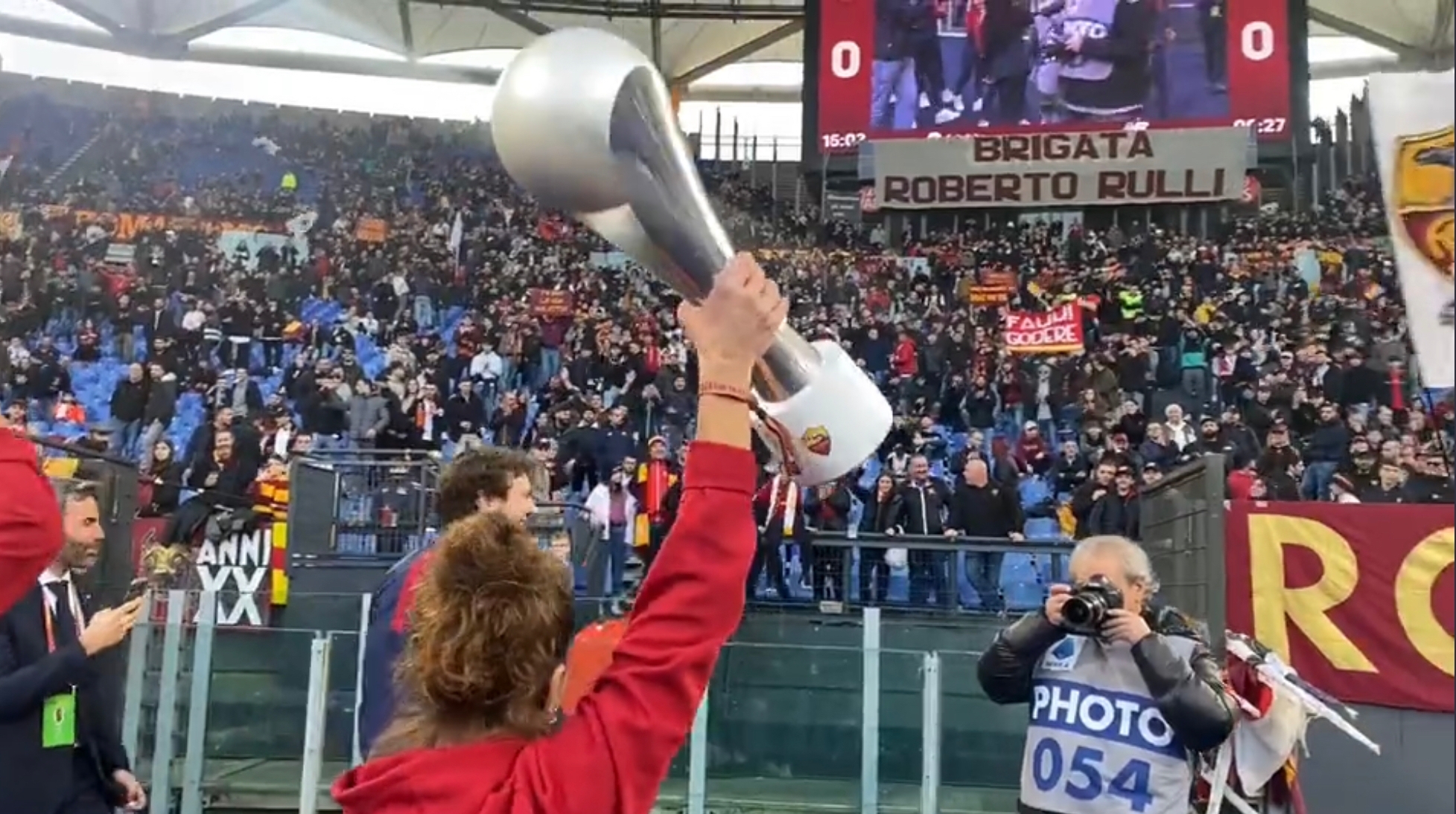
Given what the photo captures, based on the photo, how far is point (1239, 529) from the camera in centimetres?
596

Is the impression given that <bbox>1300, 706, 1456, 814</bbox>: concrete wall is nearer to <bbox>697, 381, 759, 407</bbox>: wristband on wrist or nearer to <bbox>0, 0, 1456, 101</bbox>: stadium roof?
<bbox>697, 381, 759, 407</bbox>: wristband on wrist

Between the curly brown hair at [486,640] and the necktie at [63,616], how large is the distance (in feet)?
6.57

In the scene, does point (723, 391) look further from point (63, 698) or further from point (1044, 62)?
point (1044, 62)

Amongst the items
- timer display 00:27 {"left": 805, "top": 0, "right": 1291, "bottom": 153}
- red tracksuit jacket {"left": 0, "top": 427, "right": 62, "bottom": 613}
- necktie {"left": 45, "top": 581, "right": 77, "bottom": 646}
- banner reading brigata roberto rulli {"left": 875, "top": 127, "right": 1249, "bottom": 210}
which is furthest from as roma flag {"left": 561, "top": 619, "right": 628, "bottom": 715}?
banner reading brigata roberto rulli {"left": 875, "top": 127, "right": 1249, "bottom": 210}

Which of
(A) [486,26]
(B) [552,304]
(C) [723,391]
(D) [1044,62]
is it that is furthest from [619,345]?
(C) [723,391]

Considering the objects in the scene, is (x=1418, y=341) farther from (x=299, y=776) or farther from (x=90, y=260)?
(x=90, y=260)

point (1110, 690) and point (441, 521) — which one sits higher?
point (441, 521)

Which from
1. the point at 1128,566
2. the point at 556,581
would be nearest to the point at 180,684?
the point at 1128,566

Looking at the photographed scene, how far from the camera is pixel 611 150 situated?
5.46 ft

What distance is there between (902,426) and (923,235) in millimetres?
9421

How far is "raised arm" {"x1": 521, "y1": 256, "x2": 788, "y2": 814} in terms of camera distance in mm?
1240

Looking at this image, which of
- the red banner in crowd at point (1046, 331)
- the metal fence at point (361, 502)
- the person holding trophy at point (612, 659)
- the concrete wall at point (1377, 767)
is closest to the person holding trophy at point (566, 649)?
the person holding trophy at point (612, 659)

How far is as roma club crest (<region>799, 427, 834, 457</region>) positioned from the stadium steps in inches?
844

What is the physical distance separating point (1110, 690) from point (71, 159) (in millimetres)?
22884
